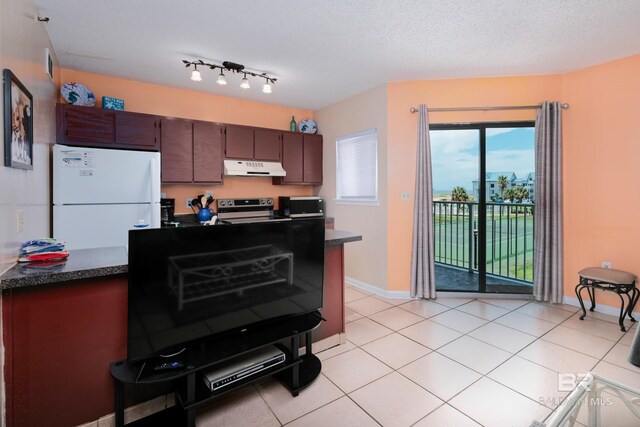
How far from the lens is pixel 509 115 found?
365 cm

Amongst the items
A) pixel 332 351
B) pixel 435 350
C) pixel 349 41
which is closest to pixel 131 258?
pixel 332 351

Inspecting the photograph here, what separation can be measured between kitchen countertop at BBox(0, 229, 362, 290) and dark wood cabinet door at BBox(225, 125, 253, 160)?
2.64m

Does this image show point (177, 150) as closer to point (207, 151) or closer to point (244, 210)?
point (207, 151)

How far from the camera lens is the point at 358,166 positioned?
4.44 m

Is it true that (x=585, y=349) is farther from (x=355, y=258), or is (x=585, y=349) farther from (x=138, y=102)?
(x=138, y=102)

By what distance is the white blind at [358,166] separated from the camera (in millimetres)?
4188


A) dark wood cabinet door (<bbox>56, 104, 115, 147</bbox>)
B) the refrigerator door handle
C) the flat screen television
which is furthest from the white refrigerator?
the flat screen television

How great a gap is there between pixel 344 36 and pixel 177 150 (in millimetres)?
2473

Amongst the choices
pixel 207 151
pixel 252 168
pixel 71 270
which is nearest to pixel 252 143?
pixel 252 168

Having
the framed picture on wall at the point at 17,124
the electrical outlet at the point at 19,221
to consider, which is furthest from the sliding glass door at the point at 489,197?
the electrical outlet at the point at 19,221

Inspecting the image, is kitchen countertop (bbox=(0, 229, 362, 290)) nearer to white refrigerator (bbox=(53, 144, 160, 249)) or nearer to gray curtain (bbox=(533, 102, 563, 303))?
white refrigerator (bbox=(53, 144, 160, 249))

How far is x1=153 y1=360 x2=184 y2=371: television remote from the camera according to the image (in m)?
1.50

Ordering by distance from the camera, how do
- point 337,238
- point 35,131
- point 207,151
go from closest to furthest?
point 35,131 → point 337,238 → point 207,151

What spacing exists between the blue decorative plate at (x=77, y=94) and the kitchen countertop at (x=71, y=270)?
90.2 inches
